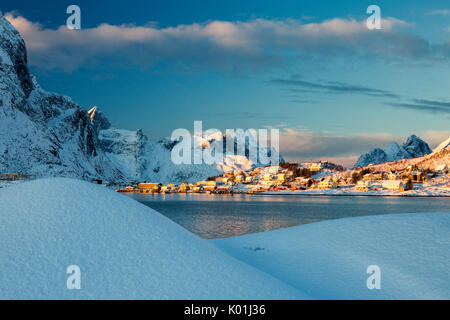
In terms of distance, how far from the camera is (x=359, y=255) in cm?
1266

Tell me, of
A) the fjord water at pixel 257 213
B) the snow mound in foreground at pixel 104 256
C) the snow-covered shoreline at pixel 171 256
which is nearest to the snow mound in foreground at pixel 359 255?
the snow-covered shoreline at pixel 171 256

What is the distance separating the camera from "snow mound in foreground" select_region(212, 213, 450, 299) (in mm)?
10742

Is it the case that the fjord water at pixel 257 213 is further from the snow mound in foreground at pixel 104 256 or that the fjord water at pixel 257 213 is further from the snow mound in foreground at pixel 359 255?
the snow mound in foreground at pixel 104 256

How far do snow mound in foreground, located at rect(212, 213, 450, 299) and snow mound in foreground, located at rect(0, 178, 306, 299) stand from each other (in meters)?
2.24

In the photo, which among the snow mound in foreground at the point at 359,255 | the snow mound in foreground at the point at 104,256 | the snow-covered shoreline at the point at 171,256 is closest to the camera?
the snow mound in foreground at the point at 104,256

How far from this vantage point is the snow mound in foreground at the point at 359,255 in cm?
1074

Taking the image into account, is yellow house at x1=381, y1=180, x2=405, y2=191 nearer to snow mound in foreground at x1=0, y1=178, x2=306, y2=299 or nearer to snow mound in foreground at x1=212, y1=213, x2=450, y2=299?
snow mound in foreground at x1=212, y1=213, x2=450, y2=299

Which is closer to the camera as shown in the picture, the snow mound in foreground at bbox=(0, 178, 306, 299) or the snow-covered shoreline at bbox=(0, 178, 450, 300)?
the snow mound in foreground at bbox=(0, 178, 306, 299)

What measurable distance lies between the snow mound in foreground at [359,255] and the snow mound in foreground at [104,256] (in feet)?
7.34

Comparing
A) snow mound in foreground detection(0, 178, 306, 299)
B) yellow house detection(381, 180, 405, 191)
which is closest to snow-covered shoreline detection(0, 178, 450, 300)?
snow mound in foreground detection(0, 178, 306, 299)
